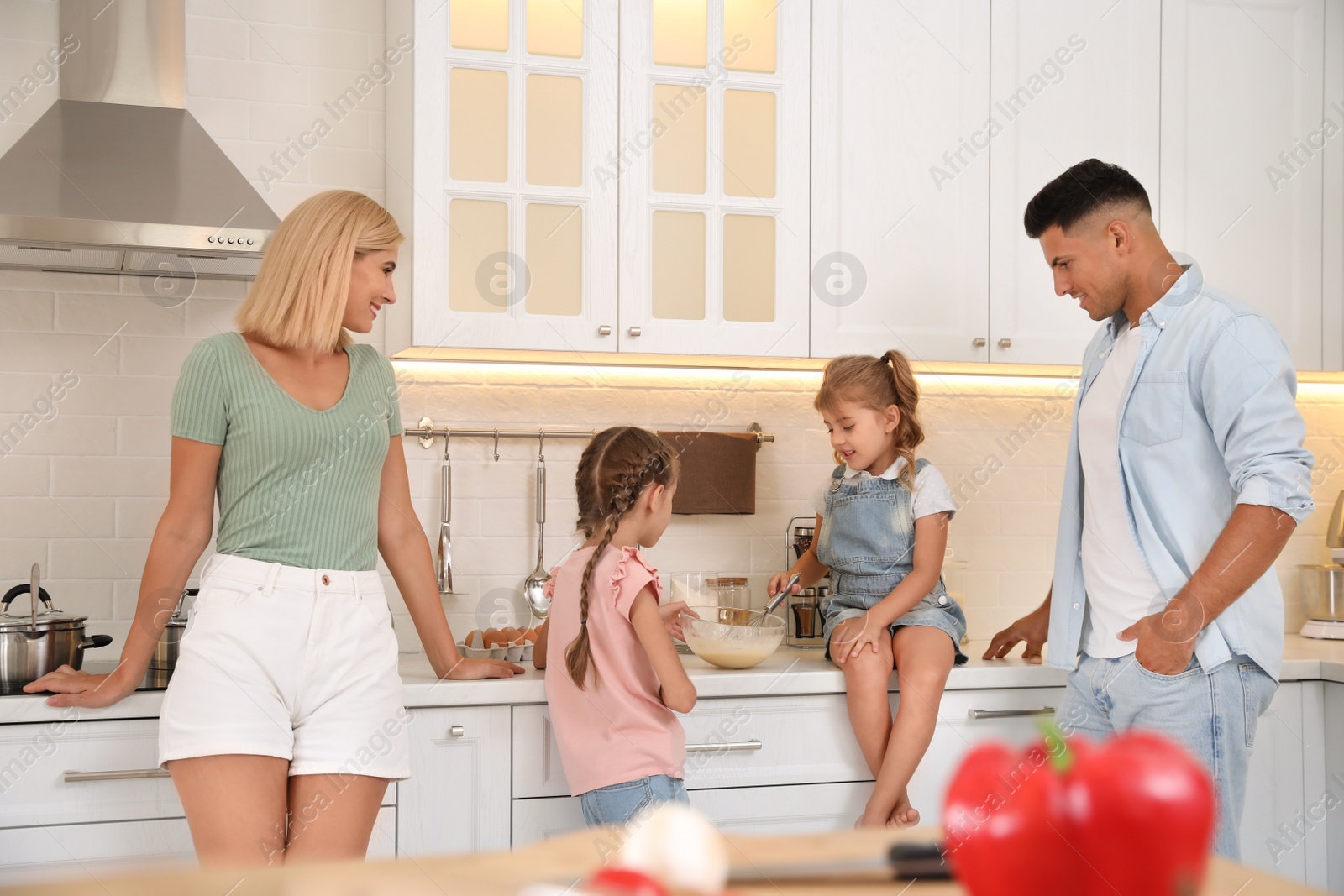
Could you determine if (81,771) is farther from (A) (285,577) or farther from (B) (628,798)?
(B) (628,798)

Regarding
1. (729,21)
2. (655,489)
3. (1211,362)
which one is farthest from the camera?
(729,21)

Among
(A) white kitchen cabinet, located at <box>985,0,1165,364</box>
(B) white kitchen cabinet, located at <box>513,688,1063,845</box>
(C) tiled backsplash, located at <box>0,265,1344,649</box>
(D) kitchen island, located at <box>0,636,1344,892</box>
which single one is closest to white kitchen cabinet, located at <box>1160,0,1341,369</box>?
(A) white kitchen cabinet, located at <box>985,0,1165,364</box>

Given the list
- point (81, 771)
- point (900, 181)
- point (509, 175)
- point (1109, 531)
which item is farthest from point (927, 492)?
point (81, 771)

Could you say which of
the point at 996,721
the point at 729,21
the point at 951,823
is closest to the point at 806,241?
the point at 729,21

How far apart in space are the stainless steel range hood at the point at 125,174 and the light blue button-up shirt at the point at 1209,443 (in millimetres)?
1645

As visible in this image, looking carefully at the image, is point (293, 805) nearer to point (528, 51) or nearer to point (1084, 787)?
point (1084, 787)

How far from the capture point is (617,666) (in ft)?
6.09

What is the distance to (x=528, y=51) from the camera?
2307 mm

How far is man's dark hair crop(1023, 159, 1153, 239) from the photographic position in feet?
6.09

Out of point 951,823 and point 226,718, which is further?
point 226,718

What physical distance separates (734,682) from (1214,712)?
0.83m

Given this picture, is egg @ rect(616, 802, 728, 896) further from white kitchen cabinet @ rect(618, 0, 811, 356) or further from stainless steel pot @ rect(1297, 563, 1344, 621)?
stainless steel pot @ rect(1297, 563, 1344, 621)

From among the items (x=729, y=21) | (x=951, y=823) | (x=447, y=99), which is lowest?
(x=951, y=823)

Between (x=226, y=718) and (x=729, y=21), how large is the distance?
5.86 feet
